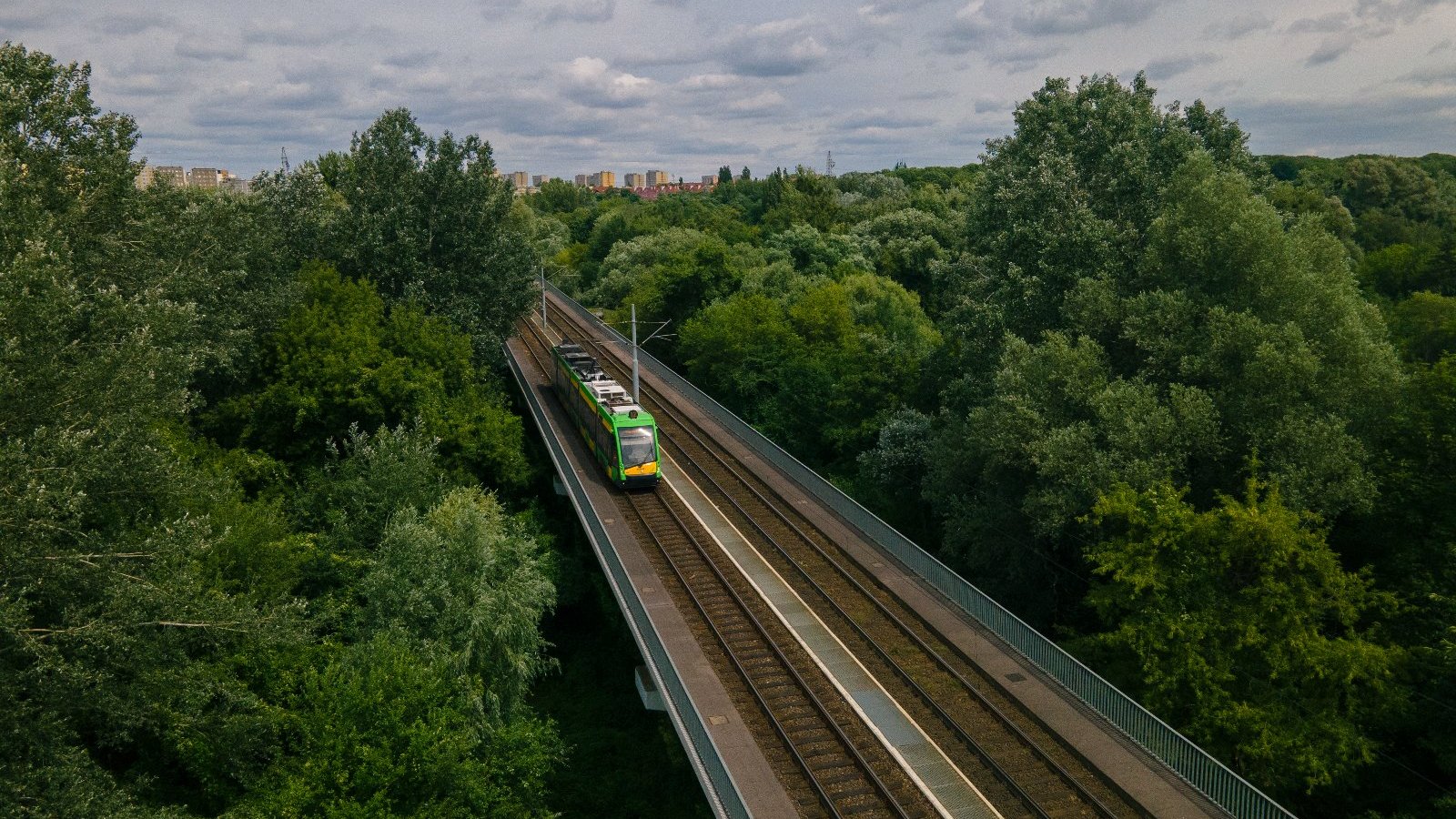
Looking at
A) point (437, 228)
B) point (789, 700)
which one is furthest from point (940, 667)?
point (437, 228)

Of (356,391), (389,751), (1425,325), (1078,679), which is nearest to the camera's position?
(389,751)

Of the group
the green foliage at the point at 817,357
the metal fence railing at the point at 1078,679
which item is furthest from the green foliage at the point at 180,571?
the green foliage at the point at 817,357

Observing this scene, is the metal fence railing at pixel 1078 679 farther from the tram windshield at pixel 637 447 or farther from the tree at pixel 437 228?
the tree at pixel 437 228

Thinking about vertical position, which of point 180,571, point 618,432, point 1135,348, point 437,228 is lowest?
point 618,432

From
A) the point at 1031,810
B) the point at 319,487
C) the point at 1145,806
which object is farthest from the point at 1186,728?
the point at 319,487

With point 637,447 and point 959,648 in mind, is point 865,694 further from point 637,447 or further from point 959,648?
point 637,447

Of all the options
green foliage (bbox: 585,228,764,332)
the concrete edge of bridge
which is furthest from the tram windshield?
green foliage (bbox: 585,228,764,332)

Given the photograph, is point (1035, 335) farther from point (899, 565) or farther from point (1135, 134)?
point (899, 565)
